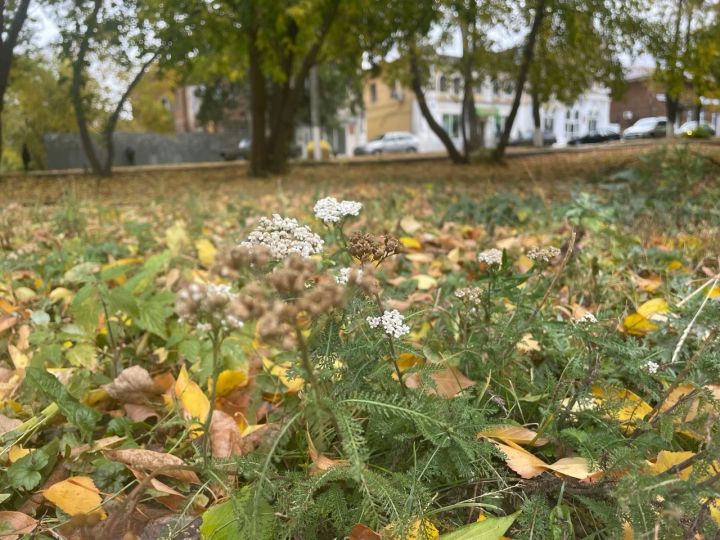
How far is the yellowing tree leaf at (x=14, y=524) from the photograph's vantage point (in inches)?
39.9

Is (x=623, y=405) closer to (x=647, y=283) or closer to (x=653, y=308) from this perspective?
(x=653, y=308)

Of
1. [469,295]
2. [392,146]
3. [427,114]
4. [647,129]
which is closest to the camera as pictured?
[469,295]

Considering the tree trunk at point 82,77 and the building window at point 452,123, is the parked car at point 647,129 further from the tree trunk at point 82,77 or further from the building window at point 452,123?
the tree trunk at point 82,77

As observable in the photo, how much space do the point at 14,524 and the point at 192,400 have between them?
1.32ft

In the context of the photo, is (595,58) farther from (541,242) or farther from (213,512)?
(213,512)

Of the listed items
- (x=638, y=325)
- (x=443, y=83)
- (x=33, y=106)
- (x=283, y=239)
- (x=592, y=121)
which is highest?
(x=443, y=83)

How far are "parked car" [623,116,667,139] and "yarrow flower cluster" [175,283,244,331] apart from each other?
37509 mm

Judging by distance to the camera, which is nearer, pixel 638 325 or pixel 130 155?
pixel 638 325

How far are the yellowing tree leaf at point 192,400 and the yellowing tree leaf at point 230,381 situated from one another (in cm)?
11

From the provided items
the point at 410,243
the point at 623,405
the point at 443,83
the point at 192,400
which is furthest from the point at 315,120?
the point at 623,405

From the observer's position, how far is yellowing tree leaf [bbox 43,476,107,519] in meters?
1.08

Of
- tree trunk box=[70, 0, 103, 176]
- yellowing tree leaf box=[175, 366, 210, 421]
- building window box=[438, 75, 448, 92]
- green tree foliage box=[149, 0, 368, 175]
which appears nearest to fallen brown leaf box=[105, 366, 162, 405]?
yellowing tree leaf box=[175, 366, 210, 421]

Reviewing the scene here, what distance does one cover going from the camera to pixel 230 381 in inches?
59.3

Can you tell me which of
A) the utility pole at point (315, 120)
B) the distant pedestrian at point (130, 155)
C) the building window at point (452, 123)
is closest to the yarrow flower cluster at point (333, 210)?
the utility pole at point (315, 120)
